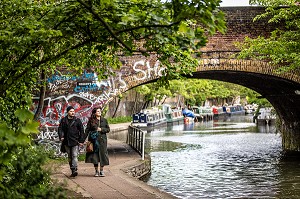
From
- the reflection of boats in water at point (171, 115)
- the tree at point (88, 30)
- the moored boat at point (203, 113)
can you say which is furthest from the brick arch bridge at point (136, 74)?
the moored boat at point (203, 113)

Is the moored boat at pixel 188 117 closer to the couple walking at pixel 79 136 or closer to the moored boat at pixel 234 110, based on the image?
the moored boat at pixel 234 110

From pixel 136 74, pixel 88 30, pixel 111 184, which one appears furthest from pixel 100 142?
pixel 136 74

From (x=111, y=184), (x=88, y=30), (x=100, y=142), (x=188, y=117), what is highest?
(x=88, y=30)

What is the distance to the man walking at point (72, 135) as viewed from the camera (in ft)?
37.1

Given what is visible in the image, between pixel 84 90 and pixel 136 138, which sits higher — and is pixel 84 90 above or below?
above

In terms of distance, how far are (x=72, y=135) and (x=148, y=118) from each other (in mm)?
32286

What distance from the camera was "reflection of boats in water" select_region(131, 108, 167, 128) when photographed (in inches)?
1641

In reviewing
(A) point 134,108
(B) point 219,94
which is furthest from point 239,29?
(B) point 219,94

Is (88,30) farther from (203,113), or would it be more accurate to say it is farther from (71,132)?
(203,113)

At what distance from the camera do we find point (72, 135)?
11.3m

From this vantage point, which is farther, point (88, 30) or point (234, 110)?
point (234, 110)

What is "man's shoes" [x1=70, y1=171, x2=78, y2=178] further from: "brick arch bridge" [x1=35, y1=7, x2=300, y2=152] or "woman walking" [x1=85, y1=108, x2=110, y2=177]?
"brick arch bridge" [x1=35, y1=7, x2=300, y2=152]

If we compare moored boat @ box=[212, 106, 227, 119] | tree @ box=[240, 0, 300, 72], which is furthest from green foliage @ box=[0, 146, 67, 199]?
moored boat @ box=[212, 106, 227, 119]

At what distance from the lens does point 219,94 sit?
241 ft
